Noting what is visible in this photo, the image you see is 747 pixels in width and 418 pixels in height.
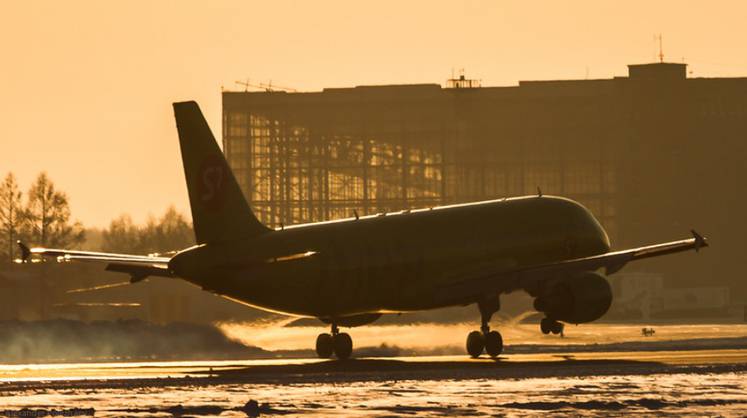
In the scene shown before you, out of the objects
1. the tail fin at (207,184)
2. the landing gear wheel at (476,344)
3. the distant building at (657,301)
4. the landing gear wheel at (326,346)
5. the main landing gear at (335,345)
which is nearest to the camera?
the tail fin at (207,184)

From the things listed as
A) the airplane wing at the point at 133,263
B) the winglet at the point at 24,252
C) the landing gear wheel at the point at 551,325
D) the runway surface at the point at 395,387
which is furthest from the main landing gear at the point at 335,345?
the winglet at the point at 24,252

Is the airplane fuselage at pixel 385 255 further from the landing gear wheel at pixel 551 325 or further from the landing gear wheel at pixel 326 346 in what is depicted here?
the landing gear wheel at pixel 551 325

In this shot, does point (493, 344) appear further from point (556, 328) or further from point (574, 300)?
point (574, 300)

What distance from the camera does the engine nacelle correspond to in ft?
192

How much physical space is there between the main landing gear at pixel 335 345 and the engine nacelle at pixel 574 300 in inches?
264

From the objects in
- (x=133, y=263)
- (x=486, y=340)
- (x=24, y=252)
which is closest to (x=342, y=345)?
(x=486, y=340)

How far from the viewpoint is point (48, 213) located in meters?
157

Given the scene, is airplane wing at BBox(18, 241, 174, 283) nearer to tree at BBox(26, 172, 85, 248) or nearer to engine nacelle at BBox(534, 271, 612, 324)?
engine nacelle at BBox(534, 271, 612, 324)

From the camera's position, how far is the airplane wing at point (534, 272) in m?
57.8

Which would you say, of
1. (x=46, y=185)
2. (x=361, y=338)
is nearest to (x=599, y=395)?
(x=361, y=338)

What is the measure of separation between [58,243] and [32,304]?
35.7 metres

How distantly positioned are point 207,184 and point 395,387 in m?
13.5

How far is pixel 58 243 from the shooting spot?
16288 cm

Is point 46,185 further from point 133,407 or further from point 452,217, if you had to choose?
point 133,407
